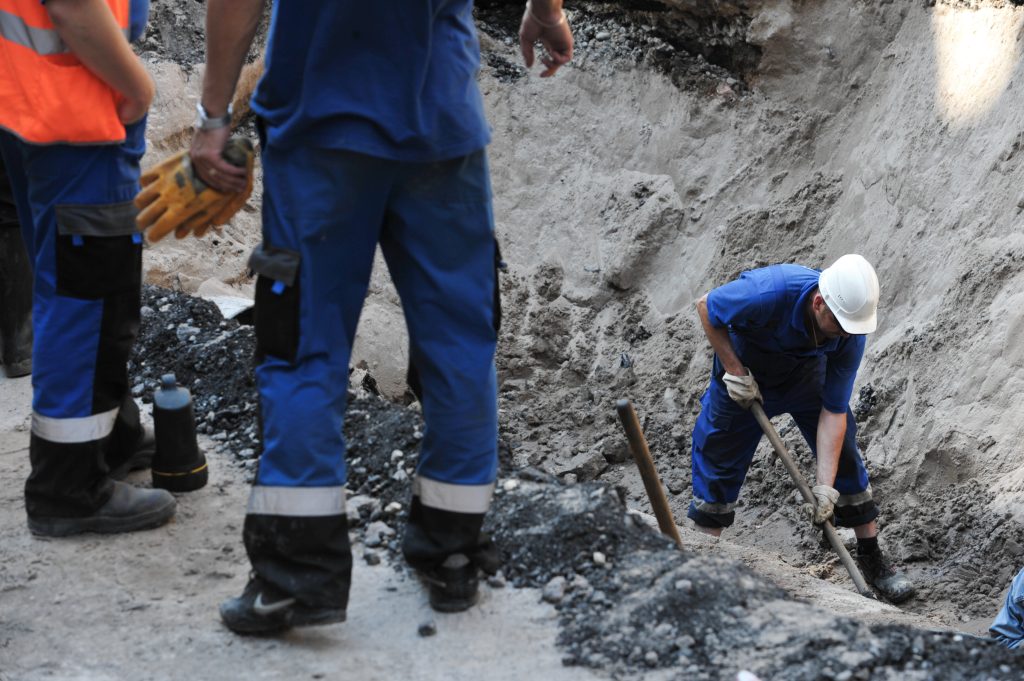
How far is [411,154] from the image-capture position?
2.42 m

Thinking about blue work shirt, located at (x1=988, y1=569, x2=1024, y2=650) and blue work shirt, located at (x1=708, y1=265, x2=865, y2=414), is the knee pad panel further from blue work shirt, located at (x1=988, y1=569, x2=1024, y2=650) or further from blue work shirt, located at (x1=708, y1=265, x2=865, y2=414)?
blue work shirt, located at (x1=988, y1=569, x2=1024, y2=650)

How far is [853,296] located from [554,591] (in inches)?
79.5

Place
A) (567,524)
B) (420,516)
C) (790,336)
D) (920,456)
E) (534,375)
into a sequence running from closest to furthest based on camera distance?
(420,516), (567,524), (790,336), (920,456), (534,375)

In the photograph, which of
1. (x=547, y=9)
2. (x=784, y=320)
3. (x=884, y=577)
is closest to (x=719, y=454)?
(x=784, y=320)

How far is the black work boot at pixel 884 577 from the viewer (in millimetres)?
4859

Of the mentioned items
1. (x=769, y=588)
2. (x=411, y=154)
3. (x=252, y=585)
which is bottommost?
(x=252, y=585)

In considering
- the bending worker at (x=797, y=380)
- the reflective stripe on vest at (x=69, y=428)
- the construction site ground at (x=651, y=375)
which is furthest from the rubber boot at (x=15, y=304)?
the bending worker at (x=797, y=380)

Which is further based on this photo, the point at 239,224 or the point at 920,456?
the point at 239,224

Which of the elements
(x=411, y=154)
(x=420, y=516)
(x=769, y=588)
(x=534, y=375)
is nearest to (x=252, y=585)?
(x=420, y=516)

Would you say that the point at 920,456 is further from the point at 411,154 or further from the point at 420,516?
the point at 411,154

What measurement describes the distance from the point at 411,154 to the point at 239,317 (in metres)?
3.16

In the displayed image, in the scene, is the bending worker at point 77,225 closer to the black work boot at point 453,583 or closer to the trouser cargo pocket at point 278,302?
the trouser cargo pocket at point 278,302

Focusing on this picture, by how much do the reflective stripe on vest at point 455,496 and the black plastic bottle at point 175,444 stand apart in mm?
1066

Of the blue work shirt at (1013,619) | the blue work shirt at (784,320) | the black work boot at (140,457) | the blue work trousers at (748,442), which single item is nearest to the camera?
the black work boot at (140,457)
